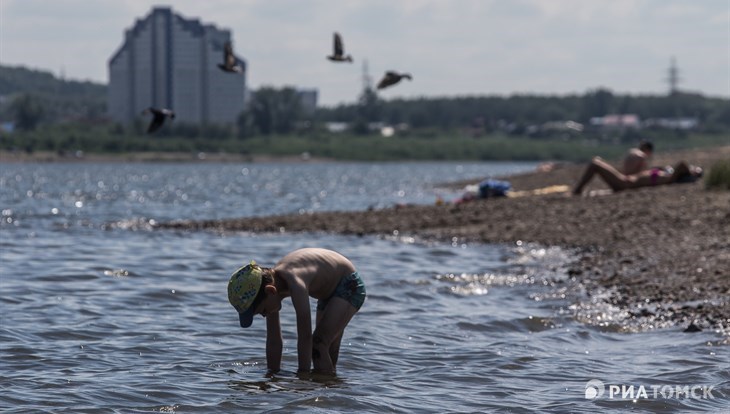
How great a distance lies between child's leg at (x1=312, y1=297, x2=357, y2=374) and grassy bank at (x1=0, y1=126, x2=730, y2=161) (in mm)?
121049

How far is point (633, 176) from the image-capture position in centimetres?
2486

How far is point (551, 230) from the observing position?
19859 millimetres

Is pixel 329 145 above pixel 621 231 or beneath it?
above

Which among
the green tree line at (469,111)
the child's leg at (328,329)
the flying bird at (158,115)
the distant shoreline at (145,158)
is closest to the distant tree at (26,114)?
the green tree line at (469,111)

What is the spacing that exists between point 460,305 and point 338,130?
15287 cm

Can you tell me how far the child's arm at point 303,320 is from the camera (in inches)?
352

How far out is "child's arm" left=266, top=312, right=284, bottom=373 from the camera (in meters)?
9.15

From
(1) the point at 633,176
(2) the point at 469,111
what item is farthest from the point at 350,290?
(2) the point at 469,111

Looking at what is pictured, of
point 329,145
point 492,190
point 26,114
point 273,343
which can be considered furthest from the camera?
point 26,114

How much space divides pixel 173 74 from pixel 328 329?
412 ft

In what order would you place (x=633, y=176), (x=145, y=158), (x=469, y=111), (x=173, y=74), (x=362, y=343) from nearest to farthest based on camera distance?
(x=362, y=343) → (x=633, y=176) → (x=173, y=74) → (x=145, y=158) → (x=469, y=111)

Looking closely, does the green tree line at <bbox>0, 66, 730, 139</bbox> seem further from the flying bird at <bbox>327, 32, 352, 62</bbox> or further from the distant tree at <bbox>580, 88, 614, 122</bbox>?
the flying bird at <bbox>327, 32, 352, 62</bbox>

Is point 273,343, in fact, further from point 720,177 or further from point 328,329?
point 720,177

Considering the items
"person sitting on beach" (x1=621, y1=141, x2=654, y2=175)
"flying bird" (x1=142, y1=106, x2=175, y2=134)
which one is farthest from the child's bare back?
"person sitting on beach" (x1=621, y1=141, x2=654, y2=175)
